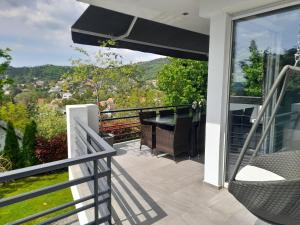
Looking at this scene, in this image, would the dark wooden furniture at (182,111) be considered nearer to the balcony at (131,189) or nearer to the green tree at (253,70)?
the balcony at (131,189)

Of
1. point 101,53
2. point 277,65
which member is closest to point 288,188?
point 277,65

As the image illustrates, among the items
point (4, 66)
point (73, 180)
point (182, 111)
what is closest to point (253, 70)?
point (73, 180)

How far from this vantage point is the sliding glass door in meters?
2.93

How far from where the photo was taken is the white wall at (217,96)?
11.0 ft

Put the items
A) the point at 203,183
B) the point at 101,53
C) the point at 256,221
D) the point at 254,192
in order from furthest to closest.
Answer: the point at 101,53, the point at 203,183, the point at 256,221, the point at 254,192

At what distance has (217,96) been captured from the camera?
3.48m

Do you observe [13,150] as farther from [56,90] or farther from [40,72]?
[40,72]

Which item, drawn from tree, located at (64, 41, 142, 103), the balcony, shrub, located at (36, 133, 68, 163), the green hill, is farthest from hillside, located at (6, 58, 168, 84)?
the balcony

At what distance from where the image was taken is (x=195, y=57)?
698 centimetres

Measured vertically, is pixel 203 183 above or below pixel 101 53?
below

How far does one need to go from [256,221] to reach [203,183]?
3.64ft

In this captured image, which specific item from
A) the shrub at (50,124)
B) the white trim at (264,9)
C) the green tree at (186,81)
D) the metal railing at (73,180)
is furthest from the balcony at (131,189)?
the green tree at (186,81)

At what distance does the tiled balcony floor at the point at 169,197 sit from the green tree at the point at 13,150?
266cm

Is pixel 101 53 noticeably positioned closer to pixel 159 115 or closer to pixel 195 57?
pixel 159 115
